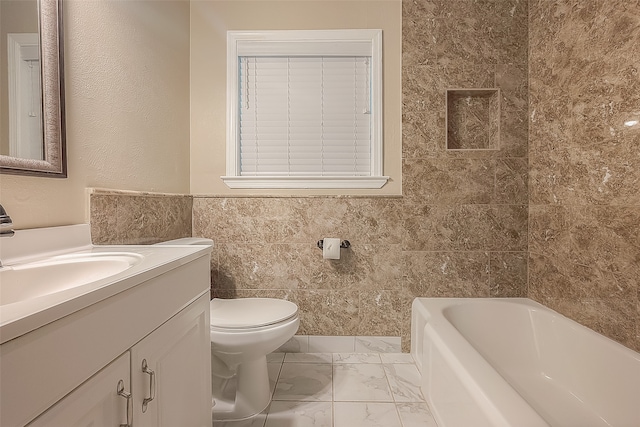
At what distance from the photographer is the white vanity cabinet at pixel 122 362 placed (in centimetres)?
45

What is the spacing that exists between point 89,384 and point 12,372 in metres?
0.19

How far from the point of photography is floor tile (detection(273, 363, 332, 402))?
1605mm

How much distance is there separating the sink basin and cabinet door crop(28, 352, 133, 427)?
27 cm

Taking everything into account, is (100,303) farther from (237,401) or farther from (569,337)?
(569,337)

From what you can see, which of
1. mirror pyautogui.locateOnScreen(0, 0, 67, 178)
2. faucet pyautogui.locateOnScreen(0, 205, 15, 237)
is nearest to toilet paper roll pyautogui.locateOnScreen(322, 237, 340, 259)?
mirror pyautogui.locateOnScreen(0, 0, 67, 178)

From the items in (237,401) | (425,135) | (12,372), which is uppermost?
(425,135)

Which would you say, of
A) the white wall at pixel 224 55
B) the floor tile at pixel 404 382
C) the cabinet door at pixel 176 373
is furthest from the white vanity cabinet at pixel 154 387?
the white wall at pixel 224 55

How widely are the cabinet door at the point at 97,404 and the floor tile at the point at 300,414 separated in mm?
926

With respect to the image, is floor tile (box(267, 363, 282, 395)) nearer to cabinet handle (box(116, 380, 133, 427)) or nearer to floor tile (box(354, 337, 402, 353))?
floor tile (box(354, 337, 402, 353))

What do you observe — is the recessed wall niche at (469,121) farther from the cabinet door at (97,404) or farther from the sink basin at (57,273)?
the cabinet door at (97,404)

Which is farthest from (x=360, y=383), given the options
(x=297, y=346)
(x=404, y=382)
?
(x=297, y=346)

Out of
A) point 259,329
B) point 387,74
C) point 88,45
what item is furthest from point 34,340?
point 387,74

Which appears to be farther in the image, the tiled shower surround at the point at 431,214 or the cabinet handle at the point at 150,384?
the tiled shower surround at the point at 431,214

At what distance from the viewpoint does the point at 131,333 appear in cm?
70
